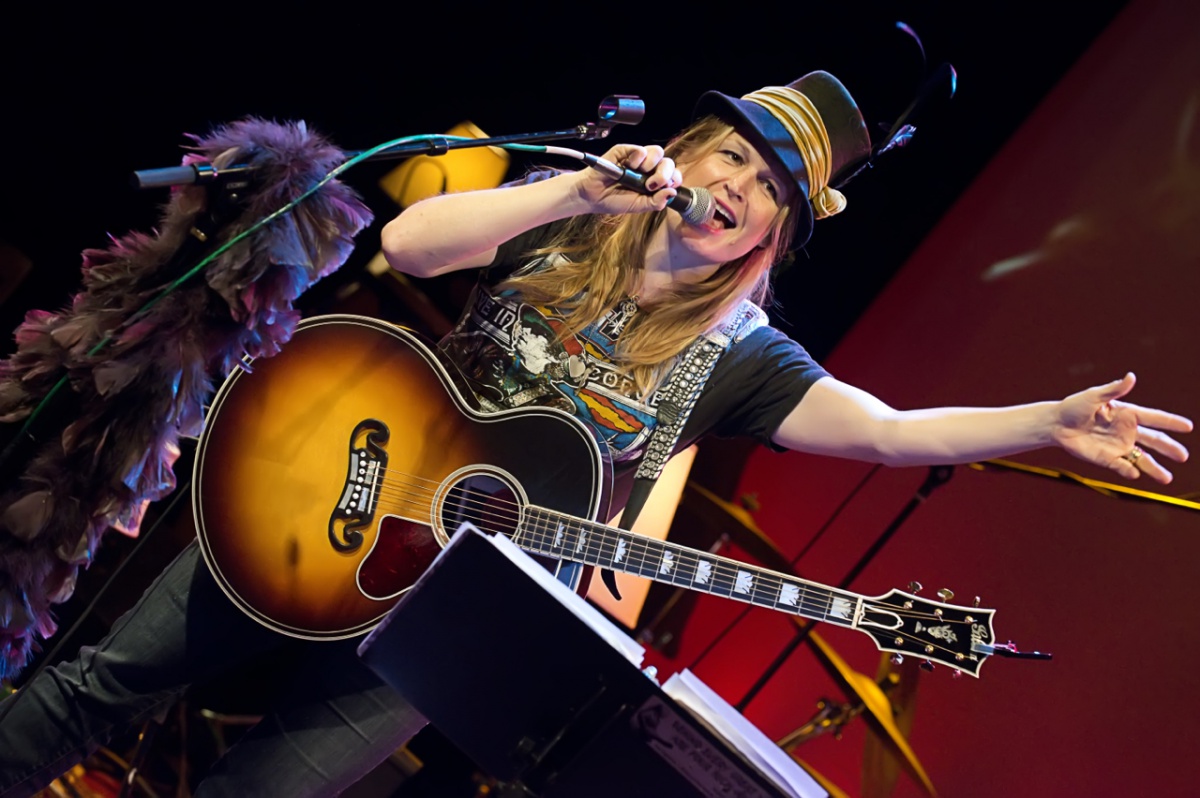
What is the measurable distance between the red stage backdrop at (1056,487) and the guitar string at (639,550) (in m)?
1.23

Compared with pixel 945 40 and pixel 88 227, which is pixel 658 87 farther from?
pixel 88 227

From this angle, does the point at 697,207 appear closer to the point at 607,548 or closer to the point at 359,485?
the point at 607,548

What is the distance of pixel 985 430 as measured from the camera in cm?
186

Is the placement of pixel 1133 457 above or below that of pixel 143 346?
below

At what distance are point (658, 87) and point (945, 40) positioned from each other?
971 millimetres

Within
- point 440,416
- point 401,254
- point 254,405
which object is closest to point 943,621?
point 440,416

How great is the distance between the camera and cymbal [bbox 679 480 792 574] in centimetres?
317

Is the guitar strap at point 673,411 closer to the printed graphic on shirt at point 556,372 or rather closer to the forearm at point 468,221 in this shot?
the printed graphic on shirt at point 556,372

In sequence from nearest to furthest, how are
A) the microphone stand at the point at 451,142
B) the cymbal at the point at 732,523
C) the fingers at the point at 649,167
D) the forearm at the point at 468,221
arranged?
the microphone stand at the point at 451,142 → the fingers at the point at 649,167 → the forearm at the point at 468,221 → the cymbal at the point at 732,523

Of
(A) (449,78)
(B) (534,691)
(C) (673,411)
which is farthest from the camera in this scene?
(A) (449,78)

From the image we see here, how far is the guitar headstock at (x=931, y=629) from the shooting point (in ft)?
5.58

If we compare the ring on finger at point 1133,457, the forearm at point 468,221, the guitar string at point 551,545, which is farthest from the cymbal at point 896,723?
the forearm at point 468,221

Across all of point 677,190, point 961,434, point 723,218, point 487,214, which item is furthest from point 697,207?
point 961,434

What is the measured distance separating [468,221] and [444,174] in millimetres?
1596
